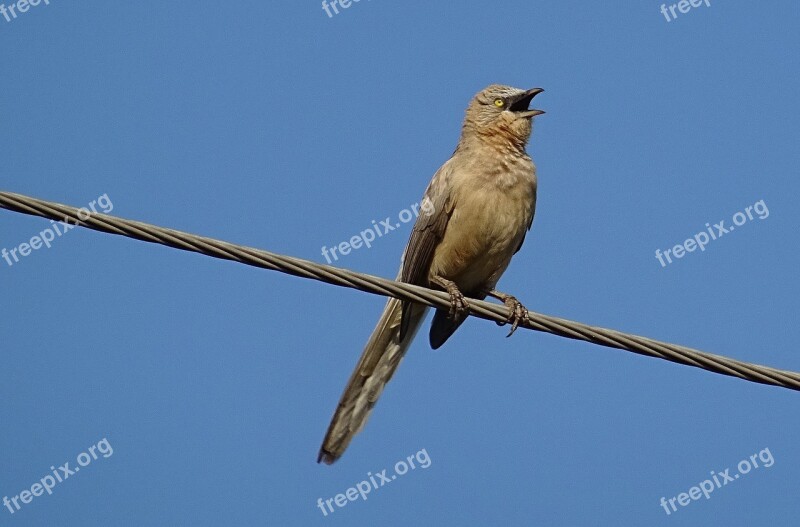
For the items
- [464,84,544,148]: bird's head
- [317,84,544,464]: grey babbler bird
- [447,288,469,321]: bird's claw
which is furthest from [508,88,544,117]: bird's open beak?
[447,288,469,321]: bird's claw

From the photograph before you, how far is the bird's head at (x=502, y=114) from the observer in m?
8.56

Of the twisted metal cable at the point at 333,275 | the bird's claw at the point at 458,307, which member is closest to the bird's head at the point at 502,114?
the bird's claw at the point at 458,307

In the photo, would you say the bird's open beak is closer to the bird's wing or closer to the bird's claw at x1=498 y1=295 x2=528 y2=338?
the bird's wing

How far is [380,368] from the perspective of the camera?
7844 mm

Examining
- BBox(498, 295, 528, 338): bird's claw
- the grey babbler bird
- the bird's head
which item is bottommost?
BBox(498, 295, 528, 338): bird's claw

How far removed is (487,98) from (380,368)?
8.71 ft

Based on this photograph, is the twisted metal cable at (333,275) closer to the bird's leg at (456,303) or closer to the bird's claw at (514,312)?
the bird's claw at (514,312)

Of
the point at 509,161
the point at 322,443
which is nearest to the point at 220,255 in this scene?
the point at 322,443

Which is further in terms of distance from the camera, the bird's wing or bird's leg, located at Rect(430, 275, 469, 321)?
the bird's wing

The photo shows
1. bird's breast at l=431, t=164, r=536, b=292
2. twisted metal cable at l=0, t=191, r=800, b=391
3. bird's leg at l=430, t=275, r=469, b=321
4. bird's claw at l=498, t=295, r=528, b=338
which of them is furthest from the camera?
bird's breast at l=431, t=164, r=536, b=292

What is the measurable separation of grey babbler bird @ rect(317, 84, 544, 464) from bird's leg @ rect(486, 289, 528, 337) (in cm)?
2

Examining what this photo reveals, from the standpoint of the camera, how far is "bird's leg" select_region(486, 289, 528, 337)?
6.64m

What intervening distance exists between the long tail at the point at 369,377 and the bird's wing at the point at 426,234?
0.09 m

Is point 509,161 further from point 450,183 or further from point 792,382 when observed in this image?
point 792,382
